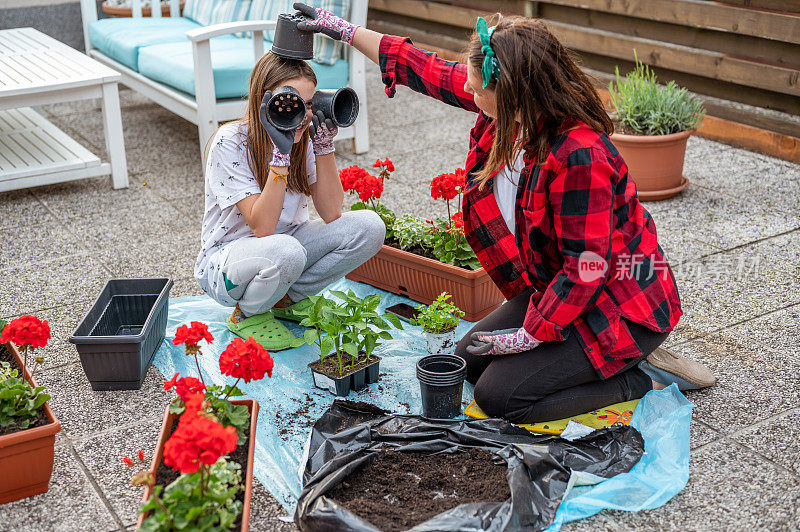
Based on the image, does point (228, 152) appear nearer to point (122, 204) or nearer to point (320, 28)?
point (320, 28)

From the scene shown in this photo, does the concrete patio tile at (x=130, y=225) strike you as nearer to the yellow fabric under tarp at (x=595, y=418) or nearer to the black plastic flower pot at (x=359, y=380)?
the black plastic flower pot at (x=359, y=380)

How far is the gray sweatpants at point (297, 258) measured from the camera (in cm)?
251

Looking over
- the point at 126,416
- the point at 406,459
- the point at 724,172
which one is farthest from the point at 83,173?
the point at 724,172

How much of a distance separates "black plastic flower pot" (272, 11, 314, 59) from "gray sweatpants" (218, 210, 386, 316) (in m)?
0.55

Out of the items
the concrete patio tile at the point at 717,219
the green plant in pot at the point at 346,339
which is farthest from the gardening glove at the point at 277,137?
the concrete patio tile at the point at 717,219

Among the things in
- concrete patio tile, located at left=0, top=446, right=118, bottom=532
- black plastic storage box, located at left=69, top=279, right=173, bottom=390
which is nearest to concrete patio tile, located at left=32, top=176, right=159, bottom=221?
black plastic storage box, located at left=69, top=279, right=173, bottom=390

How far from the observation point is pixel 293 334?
9.05ft

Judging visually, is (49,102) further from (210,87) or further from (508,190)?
(508,190)

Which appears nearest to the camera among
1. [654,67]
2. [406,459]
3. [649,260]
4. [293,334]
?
[406,459]

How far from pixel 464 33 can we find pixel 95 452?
485cm

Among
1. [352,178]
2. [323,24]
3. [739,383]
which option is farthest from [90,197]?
[739,383]

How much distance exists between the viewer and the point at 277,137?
89.7 inches

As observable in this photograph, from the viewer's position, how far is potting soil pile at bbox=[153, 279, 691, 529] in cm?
194

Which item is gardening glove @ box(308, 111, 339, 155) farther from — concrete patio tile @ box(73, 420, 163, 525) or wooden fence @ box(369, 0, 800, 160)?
wooden fence @ box(369, 0, 800, 160)
